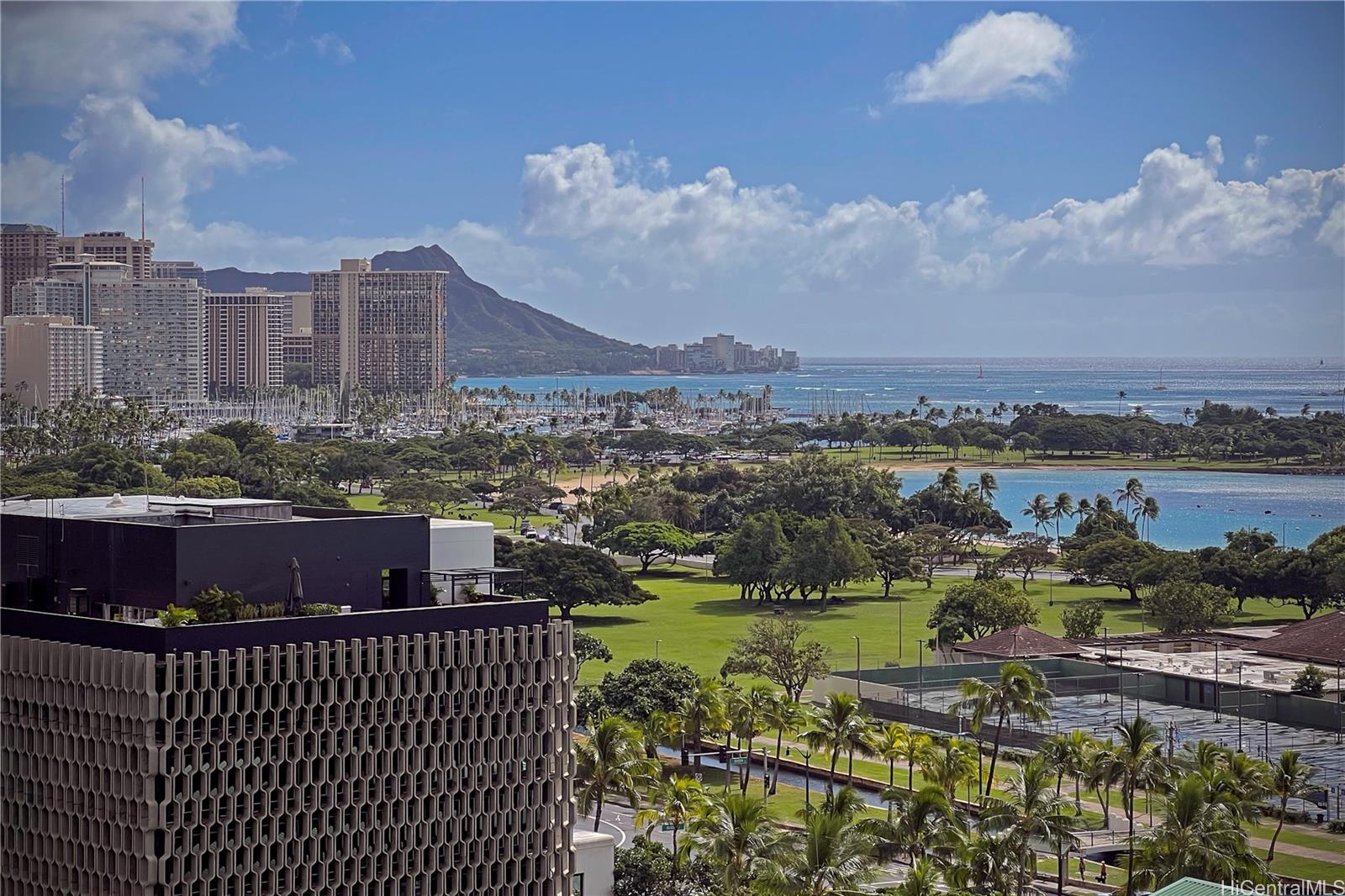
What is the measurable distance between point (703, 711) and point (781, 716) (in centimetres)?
325

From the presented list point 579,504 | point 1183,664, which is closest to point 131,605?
point 1183,664

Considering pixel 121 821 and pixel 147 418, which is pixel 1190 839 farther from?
pixel 147 418

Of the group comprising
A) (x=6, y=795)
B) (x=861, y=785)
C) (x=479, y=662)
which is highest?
(x=479, y=662)

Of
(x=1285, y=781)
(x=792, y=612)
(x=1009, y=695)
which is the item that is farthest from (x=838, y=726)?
(x=792, y=612)

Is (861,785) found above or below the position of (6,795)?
below

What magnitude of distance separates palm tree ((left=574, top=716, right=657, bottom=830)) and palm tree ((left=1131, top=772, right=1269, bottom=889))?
1521cm

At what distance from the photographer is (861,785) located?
191 feet

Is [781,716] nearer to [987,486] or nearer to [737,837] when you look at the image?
[737,837]

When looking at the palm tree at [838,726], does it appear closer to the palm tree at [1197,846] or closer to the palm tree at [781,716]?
the palm tree at [781,716]

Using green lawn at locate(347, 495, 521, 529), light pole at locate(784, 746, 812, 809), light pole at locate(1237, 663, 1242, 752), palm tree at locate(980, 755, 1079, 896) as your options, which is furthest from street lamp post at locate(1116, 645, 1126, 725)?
green lawn at locate(347, 495, 521, 529)

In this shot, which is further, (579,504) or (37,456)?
(37,456)

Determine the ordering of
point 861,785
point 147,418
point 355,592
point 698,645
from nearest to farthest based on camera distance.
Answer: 1. point 355,592
2. point 861,785
3. point 698,645
4. point 147,418

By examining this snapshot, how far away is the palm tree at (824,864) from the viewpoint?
36.8 meters

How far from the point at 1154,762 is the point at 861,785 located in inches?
505
